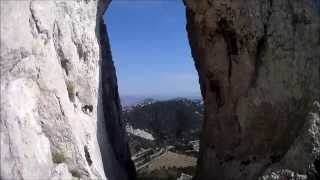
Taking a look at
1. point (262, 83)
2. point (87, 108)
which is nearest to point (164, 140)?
point (262, 83)

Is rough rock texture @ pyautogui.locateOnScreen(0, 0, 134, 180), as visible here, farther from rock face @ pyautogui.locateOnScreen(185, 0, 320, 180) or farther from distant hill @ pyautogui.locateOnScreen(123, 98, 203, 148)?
distant hill @ pyautogui.locateOnScreen(123, 98, 203, 148)

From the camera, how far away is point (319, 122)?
17.5 metres

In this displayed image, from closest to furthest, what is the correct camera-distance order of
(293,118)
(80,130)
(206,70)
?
(80,130) < (293,118) < (206,70)

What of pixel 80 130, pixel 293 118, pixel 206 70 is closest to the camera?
pixel 80 130

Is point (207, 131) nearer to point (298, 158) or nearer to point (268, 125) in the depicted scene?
point (268, 125)

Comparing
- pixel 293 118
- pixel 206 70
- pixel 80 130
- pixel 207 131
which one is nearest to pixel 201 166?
pixel 207 131

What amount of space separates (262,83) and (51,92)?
22.8ft

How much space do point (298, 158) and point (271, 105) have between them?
2.29 metres

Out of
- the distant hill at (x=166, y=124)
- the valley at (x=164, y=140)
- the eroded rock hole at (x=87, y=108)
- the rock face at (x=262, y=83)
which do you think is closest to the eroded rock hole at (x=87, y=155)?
the eroded rock hole at (x=87, y=108)

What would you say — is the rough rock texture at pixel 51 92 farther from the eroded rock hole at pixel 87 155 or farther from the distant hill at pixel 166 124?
the distant hill at pixel 166 124

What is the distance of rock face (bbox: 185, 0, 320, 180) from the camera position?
18375 millimetres

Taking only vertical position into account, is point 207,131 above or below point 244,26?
below

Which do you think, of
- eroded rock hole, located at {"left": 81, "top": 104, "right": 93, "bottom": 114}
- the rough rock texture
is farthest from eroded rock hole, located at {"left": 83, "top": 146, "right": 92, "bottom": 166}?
eroded rock hole, located at {"left": 81, "top": 104, "right": 93, "bottom": 114}

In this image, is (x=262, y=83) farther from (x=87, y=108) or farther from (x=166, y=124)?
(x=166, y=124)
